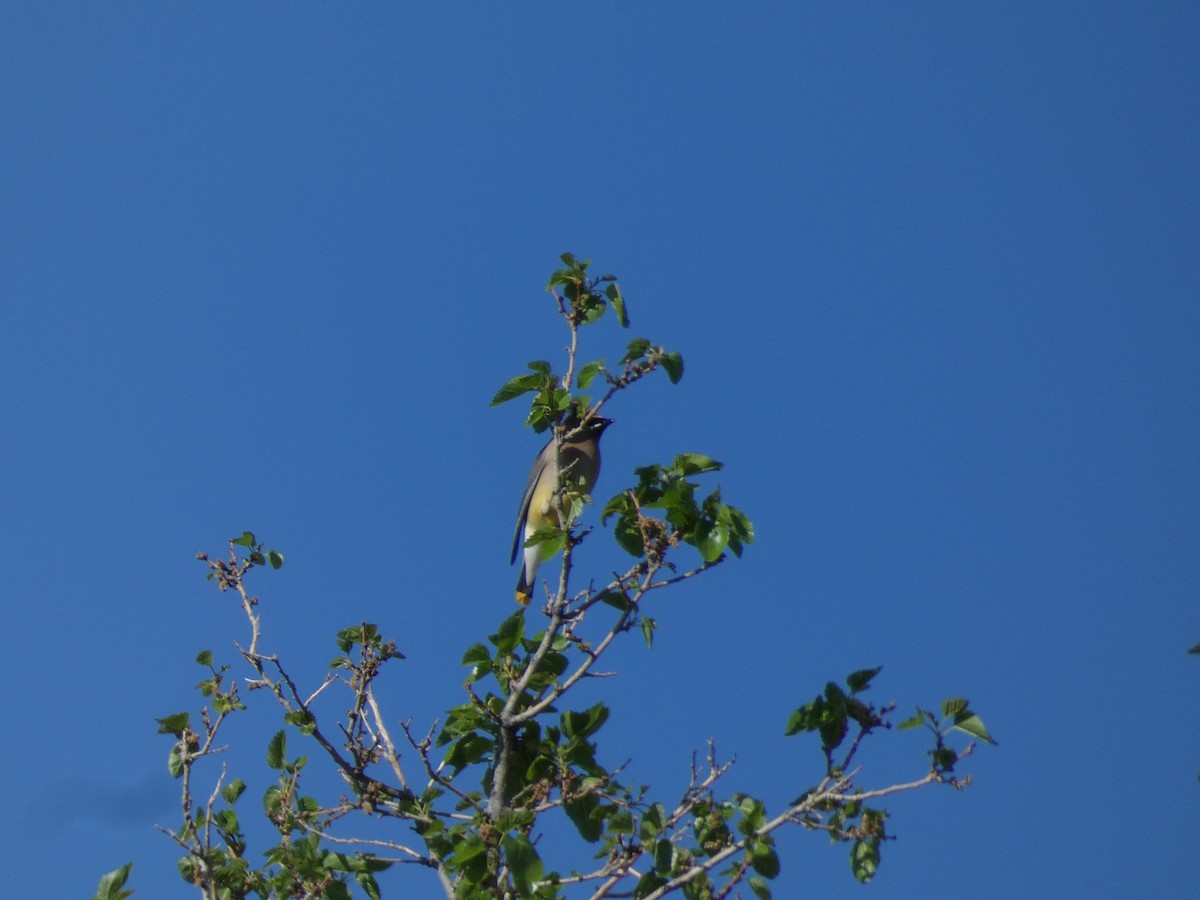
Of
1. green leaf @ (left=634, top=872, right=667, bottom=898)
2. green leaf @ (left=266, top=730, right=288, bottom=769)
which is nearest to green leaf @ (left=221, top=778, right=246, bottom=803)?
green leaf @ (left=266, top=730, right=288, bottom=769)

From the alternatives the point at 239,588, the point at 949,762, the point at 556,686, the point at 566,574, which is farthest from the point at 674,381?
the point at 239,588

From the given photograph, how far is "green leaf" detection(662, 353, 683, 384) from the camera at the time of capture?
522cm

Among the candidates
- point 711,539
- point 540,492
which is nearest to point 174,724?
point 711,539

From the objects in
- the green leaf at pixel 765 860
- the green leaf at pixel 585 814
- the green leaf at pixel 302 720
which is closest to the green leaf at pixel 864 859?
the green leaf at pixel 765 860

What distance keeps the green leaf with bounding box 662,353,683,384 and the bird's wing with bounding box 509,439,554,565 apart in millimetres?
3764

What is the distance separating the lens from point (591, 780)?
Answer: 16.4ft

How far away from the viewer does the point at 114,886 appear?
523 centimetres

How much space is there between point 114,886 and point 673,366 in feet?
9.87

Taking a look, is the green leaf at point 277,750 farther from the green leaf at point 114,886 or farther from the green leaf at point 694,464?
the green leaf at point 694,464

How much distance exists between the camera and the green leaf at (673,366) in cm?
522

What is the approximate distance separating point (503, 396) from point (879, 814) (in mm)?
2134

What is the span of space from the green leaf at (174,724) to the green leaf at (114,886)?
0.55 meters

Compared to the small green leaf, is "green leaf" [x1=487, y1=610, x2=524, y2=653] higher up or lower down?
higher up

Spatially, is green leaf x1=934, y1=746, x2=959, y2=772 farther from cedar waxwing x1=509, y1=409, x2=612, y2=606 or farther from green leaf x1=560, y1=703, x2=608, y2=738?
cedar waxwing x1=509, y1=409, x2=612, y2=606
